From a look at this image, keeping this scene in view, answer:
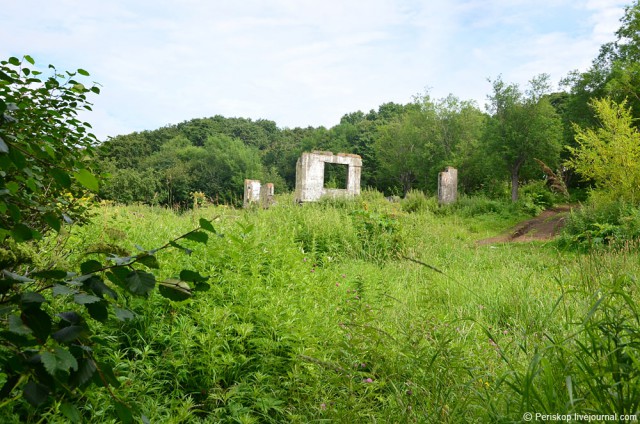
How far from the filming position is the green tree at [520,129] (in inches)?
750

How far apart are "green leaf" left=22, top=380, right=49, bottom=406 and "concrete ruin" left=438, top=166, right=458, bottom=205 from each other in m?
19.1

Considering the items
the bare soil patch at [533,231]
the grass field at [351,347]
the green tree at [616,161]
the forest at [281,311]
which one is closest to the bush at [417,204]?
the bare soil patch at [533,231]

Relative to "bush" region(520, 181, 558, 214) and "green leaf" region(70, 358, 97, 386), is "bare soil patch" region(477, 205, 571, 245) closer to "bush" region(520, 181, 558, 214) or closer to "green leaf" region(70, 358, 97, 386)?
"bush" region(520, 181, 558, 214)

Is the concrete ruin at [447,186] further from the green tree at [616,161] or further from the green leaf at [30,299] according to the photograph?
the green leaf at [30,299]

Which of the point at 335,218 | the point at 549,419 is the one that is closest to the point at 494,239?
the point at 335,218

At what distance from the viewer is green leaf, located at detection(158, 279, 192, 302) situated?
1062 millimetres

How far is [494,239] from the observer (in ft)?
39.4

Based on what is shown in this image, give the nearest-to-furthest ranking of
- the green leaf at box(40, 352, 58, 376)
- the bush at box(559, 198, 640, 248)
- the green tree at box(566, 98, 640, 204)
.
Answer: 1. the green leaf at box(40, 352, 58, 376)
2. the bush at box(559, 198, 640, 248)
3. the green tree at box(566, 98, 640, 204)

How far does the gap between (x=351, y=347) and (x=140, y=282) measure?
4.51ft

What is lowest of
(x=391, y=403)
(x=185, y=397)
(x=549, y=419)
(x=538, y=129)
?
(x=185, y=397)

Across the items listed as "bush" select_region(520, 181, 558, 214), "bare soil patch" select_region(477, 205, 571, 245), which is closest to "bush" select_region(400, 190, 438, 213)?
"bare soil patch" select_region(477, 205, 571, 245)

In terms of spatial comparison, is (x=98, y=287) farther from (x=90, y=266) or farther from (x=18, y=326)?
(x=18, y=326)

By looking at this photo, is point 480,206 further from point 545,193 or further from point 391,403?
point 391,403

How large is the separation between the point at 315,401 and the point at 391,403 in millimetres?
423
